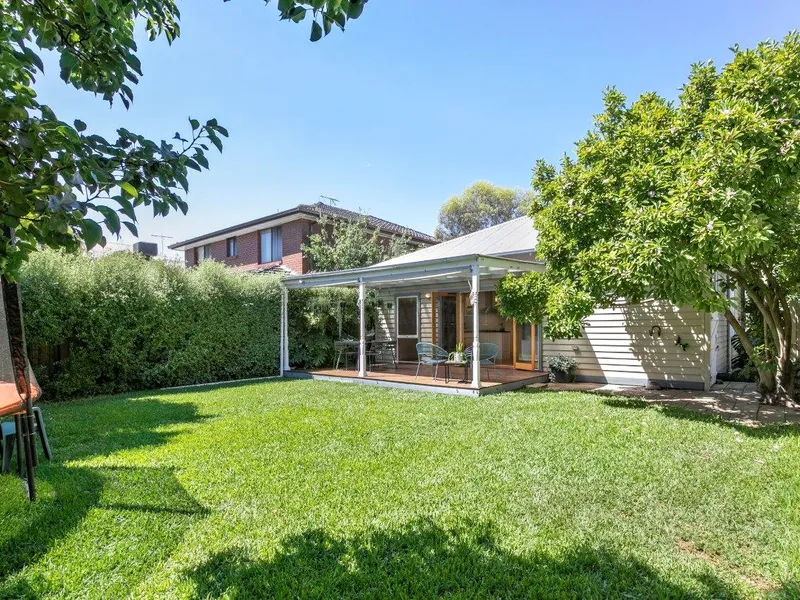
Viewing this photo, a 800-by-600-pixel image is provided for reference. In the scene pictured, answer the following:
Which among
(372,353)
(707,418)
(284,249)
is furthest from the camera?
(284,249)

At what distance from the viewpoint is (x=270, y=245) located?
20.1 m

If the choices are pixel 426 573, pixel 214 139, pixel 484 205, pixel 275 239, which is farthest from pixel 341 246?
pixel 484 205

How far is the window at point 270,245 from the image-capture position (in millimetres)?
19719

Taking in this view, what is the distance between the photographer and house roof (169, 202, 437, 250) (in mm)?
18656

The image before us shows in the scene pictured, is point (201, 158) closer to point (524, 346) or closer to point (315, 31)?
point (315, 31)

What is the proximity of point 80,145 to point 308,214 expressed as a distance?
57.1 ft

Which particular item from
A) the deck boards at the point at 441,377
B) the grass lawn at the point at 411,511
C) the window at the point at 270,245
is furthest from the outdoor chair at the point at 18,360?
the window at the point at 270,245

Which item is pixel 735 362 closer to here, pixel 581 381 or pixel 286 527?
pixel 581 381

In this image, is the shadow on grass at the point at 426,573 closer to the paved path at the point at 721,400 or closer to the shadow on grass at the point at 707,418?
the shadow on grass at the point at 707,418

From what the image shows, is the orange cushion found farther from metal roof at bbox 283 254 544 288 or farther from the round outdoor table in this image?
the round outdoor table

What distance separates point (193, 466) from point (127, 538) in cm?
159

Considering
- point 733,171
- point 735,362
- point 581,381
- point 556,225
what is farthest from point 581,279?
point 735,362

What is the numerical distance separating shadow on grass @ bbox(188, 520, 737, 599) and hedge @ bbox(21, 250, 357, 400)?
8.86 metres

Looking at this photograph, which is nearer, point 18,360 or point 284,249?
point 18,360
